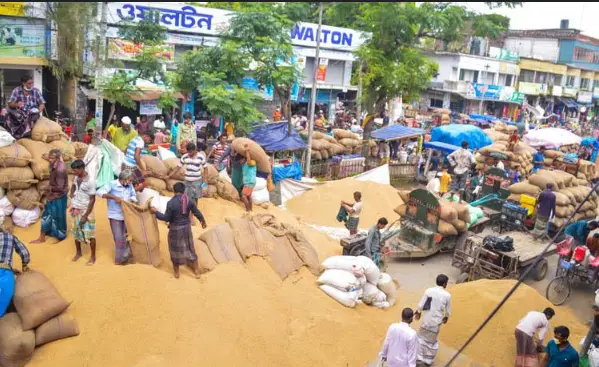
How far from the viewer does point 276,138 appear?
50.2ft

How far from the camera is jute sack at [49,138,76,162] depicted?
8382 mm

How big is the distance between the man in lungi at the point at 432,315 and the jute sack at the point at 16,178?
5.68m

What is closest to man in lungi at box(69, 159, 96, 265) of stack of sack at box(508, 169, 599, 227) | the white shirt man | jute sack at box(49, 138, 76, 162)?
jute sack at box(49, 138, 76, 162)

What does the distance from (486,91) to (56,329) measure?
35.3m

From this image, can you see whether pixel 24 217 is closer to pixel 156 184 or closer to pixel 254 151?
pixel 156 184

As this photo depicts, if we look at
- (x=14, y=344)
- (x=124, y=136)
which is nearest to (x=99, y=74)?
(x=124, y=136)

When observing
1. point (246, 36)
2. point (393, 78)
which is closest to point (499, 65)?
point (393, 78)

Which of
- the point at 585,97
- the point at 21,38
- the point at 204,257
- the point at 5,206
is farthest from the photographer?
the point at 585,97

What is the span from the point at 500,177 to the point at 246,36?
8569 mm

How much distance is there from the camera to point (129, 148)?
880 centimetres

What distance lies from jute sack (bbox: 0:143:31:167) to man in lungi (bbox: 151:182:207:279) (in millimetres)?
2271

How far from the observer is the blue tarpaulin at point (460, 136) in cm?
1855

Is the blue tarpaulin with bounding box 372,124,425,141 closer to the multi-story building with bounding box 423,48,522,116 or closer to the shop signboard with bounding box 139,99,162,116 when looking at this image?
the shop signboard with bounding box 139,99,162,116

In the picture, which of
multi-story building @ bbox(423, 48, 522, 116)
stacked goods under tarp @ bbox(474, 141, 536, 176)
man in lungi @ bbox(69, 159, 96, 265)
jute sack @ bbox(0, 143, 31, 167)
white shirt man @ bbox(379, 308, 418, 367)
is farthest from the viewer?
multi-story building @ bbox(423, 48, 522, 116)
